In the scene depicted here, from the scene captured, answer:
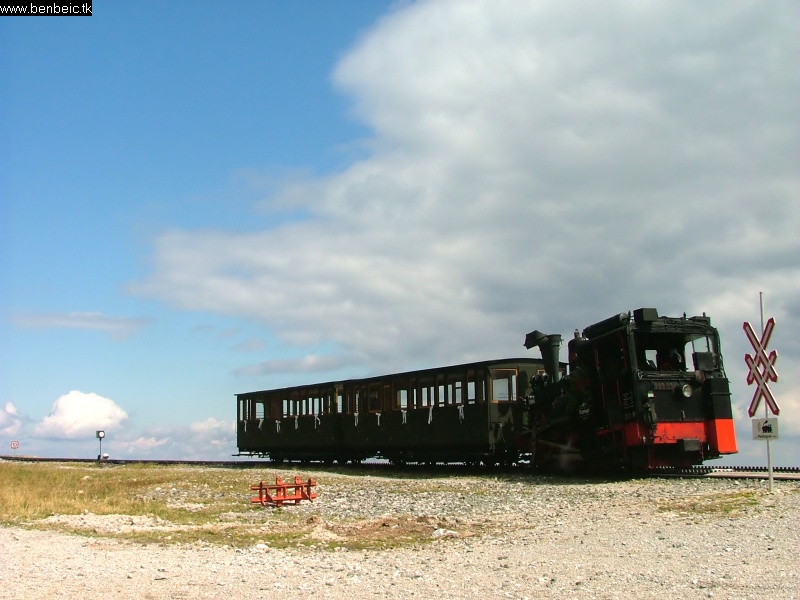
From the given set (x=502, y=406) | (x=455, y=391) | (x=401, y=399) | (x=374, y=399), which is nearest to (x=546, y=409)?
(x=502, y=406)

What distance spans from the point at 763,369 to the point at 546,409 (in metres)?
8.22

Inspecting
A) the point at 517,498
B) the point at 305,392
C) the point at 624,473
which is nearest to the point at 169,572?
the point at 517,498

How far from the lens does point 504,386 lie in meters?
25.9

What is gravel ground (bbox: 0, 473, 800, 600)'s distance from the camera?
8.10 metres

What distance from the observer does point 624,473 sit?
2133 centimetres

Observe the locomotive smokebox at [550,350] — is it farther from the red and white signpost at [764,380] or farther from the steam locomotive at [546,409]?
the red and white signpost at [764,380]

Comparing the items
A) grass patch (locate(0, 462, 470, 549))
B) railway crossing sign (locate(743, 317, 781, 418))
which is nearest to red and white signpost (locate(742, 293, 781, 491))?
railway crossing sign (locate(743, 317, 781, 418))

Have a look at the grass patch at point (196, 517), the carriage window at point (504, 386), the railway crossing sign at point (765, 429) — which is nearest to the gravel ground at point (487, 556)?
the grass patch at point (196, 517)

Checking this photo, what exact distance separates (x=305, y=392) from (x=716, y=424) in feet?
62.8

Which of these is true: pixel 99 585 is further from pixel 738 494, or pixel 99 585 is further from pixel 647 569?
pixel 738 494

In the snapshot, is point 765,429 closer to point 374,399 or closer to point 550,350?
point 550,350

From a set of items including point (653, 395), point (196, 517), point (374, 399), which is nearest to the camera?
point (196, 517)

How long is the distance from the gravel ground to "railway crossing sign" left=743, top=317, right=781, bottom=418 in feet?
5.45

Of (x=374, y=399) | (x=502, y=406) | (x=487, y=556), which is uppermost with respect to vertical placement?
(x=374, y=399)
